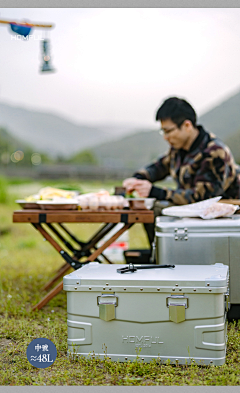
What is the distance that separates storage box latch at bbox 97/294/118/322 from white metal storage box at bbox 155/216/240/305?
1.91ft

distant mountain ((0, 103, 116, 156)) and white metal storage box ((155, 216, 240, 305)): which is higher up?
distant mountain ((0, 103, 116, 156))

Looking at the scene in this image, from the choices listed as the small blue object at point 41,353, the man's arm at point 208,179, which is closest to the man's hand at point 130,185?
the man's arm at point 208,179

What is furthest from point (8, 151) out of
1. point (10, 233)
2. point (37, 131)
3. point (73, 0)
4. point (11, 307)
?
point (73, 0)

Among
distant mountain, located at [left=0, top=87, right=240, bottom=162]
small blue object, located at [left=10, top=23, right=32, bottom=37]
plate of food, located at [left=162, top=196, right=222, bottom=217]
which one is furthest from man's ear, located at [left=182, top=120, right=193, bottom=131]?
distant mountain, located at [left=0, top=87, right=240, bottom=162]

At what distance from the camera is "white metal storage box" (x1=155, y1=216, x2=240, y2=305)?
2279mm

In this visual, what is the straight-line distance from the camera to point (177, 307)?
1.76m

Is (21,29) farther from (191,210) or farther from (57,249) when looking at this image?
(191,210)

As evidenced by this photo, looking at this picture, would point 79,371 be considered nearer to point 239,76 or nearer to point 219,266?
point 219,266

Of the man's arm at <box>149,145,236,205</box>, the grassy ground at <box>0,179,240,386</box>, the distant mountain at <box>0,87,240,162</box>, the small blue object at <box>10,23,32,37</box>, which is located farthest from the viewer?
the distant mountain at <box>0,87,240,162</box>

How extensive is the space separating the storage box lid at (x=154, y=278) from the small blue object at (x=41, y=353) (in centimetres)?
26

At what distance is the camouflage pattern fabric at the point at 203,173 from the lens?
282 cm

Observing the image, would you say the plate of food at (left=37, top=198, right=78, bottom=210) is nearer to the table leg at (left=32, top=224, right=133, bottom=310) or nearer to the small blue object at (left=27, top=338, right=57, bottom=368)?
the table leg at (left=32, top=224, right=133, bottom=310)

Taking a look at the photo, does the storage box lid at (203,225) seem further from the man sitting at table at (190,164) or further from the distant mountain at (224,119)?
the distant mountain at (224,119)

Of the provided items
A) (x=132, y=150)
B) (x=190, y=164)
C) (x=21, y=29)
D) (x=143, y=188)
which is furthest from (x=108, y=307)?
(x=132, y=150)
